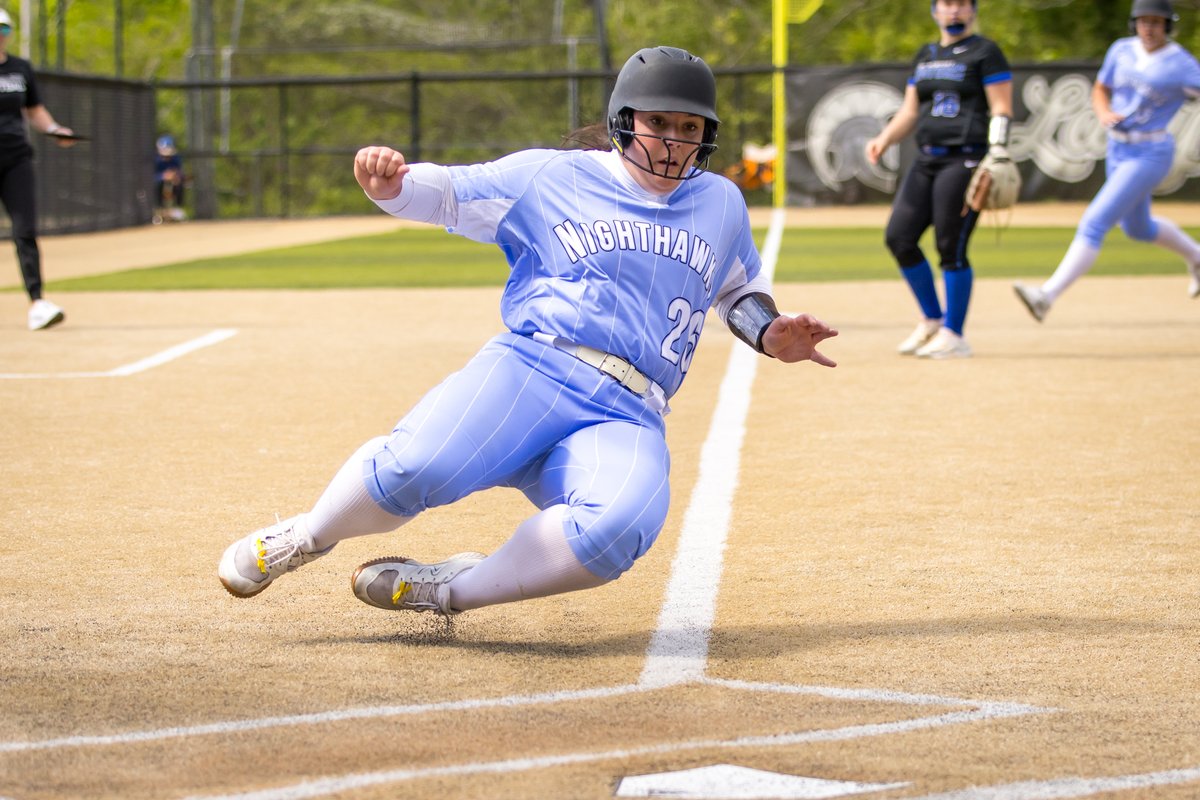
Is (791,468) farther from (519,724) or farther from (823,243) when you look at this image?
(823,243)

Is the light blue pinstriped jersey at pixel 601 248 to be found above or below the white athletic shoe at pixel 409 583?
above

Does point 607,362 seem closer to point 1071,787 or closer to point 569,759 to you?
A: point 569,759

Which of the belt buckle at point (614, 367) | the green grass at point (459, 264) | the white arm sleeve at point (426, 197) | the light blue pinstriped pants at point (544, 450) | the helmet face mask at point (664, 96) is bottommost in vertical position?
Result: the green grass at point (459, 264)

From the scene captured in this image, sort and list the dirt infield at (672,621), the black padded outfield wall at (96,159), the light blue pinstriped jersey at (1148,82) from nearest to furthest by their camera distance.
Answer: the dirt infield at (672,621)
the light blue pinstriped jersey at (1148,82)
the black padded outfield wall at (96,159)

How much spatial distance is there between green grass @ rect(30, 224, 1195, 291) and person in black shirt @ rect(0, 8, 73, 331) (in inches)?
145

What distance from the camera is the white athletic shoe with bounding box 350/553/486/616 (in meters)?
3.80

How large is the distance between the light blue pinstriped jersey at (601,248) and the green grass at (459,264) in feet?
35.2

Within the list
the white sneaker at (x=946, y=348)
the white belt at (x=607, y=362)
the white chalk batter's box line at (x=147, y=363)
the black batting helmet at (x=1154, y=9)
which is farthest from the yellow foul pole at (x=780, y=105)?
the white belt at (x=607, y=362)

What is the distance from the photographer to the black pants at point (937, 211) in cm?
923

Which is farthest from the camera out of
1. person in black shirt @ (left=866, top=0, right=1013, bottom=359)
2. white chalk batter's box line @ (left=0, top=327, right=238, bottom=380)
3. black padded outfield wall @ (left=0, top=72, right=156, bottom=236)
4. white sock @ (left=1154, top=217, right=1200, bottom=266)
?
black padded outfield wall @ (left=0, top=72, right=156, bottom=236)

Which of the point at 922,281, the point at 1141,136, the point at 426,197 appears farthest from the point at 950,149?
the point at 426,197

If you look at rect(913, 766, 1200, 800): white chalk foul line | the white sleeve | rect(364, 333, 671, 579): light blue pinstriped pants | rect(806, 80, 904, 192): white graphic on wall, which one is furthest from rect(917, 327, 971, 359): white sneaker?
rect(806, 80, 904, 192): white graphic on wall

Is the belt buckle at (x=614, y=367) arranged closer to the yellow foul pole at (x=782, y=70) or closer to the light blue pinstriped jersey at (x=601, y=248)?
the light blue pinstriped jersey at (x=601, y=248)

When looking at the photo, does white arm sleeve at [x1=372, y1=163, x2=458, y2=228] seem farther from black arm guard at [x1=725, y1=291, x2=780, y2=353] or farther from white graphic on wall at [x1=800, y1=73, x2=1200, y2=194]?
white graphic on wall at [x1=800, y1=73, x2=1200, y2=194]
